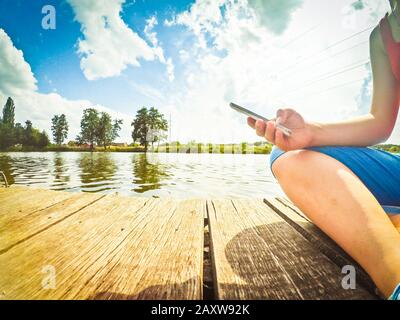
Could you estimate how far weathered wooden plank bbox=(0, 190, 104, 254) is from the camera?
3.96 feet

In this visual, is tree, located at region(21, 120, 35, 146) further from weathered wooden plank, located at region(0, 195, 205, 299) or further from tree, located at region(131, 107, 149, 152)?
weathered wooden plank, located at region(0, 195, 205, 299)

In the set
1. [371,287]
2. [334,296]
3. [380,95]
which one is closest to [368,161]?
[380,95]

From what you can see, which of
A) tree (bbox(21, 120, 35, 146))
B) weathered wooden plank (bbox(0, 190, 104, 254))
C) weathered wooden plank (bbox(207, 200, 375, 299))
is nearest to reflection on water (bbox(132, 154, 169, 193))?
weathered wooden plank (bbox(0, 190, 104, 254))

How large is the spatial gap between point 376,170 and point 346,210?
0.39 meters

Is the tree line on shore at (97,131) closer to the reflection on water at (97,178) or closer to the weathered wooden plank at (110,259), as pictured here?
the reflection on water at (97,178)

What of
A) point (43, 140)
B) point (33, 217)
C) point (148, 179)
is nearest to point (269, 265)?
point (33, 217)

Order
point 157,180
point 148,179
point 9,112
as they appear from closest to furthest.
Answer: point 157,180 < point 148,179 < point 9,112

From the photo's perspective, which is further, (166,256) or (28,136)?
(28,136)

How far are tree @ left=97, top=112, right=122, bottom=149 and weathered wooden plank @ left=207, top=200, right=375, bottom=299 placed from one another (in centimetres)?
5493

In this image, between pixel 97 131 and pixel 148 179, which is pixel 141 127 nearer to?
pixel 97 131

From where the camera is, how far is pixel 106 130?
52.1m

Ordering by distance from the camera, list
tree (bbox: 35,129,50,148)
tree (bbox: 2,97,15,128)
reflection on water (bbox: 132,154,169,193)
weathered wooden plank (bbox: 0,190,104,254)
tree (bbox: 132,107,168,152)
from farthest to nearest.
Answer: tree (bbox: 35,129,50,148) → tree (bbox: 132,107,168,152) → tree (bbox: 2,97,15,128) → reflection on water (bbox: 132,154,169,193) → weathered wooden plank (bbox: 0,190,104,254)

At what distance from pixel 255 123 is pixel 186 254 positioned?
28.4 inches

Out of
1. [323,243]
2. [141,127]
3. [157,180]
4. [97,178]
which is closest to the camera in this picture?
[323,243]
